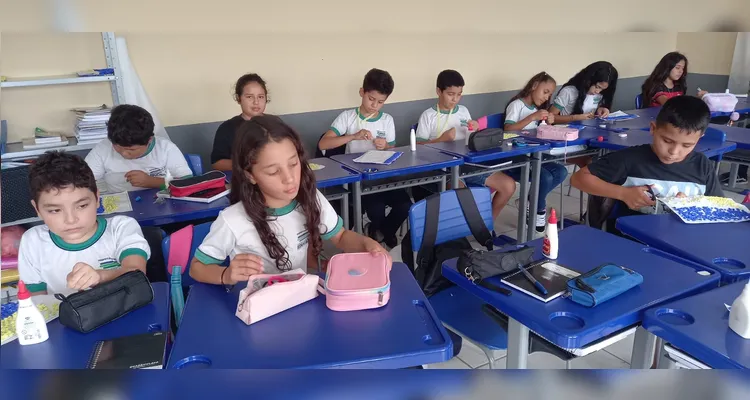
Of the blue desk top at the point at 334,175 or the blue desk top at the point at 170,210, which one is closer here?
the blue desk top at the point at 170,210

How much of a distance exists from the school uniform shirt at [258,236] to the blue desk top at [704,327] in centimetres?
106

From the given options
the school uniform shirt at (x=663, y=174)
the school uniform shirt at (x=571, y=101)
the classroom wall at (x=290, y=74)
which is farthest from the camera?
the school uniform shirt at (x=571, y=101)

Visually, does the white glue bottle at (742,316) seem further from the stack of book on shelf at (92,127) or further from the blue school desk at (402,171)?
the stack of book on shelf at (92,127)

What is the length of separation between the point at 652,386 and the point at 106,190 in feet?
9.35

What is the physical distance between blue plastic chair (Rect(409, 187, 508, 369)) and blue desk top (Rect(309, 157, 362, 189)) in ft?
2.47

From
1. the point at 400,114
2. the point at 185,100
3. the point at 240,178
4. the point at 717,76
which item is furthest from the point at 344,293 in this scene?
the point at 717,76

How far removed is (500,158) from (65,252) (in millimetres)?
2500

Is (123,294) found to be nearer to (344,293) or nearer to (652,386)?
(344,293)

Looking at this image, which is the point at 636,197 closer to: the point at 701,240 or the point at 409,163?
the point at 701,240

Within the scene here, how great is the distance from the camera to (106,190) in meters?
2.61

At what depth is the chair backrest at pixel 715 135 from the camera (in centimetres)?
316

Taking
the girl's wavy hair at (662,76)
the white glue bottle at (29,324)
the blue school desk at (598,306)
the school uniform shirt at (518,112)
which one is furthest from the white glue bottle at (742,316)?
the girl's wavy hair at (662,76)

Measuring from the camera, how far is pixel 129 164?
2.69 metres

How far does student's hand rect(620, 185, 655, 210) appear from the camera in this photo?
2072 mm
